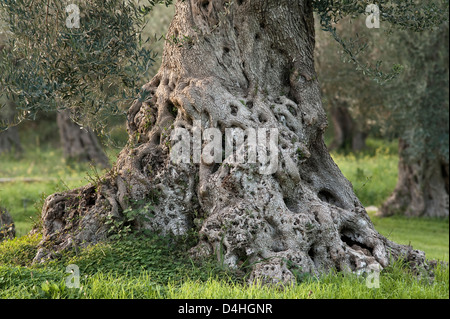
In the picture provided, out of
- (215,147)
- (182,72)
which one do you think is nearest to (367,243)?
(215,147)

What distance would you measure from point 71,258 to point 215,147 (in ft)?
8.68

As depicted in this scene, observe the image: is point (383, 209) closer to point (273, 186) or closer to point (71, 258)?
point (273, 186)

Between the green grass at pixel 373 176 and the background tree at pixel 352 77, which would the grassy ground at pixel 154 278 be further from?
the background tree at pixel 352 77

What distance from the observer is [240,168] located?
7969 mm

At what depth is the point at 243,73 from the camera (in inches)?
366

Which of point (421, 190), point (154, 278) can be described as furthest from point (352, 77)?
point (154, 278)

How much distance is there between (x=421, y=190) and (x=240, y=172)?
1352 cm

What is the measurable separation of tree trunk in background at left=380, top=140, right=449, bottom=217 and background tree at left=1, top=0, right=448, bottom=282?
35.4 feet

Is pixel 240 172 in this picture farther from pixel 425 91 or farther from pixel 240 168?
pixel 425 91

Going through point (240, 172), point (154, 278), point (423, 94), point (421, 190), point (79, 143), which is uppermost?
point (423, 94)

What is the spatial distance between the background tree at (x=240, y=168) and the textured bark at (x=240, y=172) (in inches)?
0.7

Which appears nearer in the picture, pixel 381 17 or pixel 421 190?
pixel 381 17

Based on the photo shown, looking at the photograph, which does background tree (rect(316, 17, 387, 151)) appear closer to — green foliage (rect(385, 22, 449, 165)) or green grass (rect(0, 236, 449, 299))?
green foliage (rect(385, 22, 449, 165))
